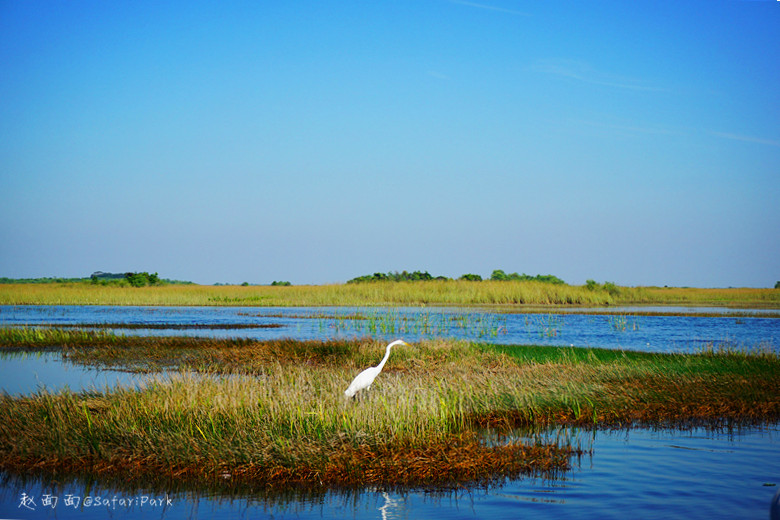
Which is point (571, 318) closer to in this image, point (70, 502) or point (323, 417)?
point (323, 417)

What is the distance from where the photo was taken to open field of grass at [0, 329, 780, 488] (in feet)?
30.1

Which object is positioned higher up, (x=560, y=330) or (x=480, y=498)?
(x=560, y=330)

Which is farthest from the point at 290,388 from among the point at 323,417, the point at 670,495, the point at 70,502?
the point at 670,495

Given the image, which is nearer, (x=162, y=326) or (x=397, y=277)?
(x=162, y=326)

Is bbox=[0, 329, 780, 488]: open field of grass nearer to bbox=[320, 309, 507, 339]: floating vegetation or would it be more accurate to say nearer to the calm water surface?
the calm water surface

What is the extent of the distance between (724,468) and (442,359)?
9615mm

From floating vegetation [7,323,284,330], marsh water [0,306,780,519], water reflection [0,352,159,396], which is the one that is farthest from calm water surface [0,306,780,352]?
marsh water [0,306,780,519]

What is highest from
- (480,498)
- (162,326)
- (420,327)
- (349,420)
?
(420,327)

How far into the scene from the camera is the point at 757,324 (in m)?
36.4

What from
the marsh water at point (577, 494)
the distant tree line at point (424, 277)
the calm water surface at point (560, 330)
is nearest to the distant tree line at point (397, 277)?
the distant tree line at point (424, 277)

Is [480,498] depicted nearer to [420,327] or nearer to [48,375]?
[48,375]

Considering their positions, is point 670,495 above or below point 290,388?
below

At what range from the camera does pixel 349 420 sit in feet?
33.1

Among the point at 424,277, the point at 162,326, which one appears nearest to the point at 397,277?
the point at 424,277
